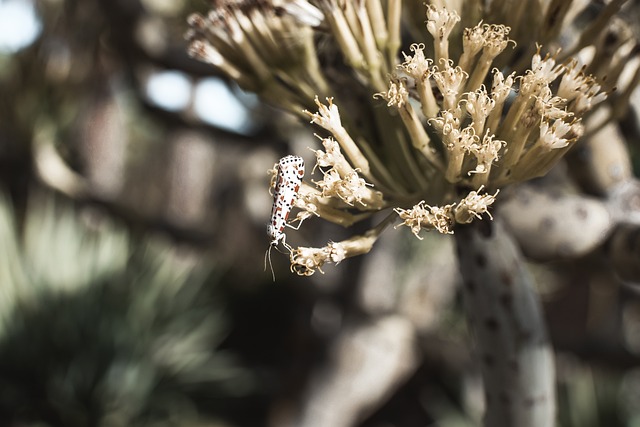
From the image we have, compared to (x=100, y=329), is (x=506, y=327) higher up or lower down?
higher up

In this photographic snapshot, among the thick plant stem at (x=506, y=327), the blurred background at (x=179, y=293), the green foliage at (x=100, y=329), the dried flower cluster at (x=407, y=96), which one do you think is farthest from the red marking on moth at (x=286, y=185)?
the green foliage at (x=100, y=329)

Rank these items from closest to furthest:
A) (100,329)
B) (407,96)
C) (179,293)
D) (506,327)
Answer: (407,96) < (506,327) < (100,329) < (179,293)

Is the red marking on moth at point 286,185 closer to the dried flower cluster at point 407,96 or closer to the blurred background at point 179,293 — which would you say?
the dried flower cluster at point 407,96

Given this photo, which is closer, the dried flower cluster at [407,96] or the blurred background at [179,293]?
the dried flower cluster at [407,96]

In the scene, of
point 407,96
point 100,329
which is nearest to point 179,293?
point 100,329

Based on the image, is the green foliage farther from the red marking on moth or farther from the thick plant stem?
the red marking on moth

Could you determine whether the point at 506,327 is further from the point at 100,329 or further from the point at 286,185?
the point at 100,329

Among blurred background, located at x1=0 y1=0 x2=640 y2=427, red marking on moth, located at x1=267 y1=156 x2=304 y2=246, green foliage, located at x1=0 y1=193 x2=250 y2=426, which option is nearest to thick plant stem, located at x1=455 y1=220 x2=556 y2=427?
red marking on moth, located at x1=267 y1=156 x2=304 y2=246
